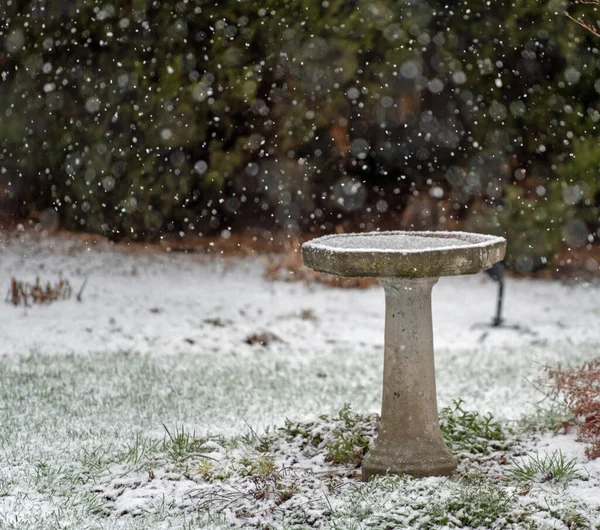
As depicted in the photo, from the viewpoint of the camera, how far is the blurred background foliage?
1032cm

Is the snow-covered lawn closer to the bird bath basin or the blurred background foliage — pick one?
the bird bath basin

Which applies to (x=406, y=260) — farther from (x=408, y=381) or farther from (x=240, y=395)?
(x=240, y=395)

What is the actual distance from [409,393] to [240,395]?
94.4 inches

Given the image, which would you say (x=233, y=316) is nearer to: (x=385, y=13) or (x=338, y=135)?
(x=338, y=135)

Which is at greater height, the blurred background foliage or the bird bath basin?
the blurred background foliage

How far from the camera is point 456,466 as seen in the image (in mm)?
4449

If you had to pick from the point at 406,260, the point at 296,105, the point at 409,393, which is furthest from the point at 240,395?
the point at 296,105

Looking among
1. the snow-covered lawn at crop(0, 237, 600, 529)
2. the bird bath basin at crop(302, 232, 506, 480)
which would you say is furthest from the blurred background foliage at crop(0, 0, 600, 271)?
the bird bath basin at crop(302, 232, 506, 480)

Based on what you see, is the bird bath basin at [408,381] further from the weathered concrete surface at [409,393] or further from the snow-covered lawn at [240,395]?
the snow-covered lawn at [240,395]

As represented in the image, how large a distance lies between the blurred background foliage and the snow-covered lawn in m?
1.16

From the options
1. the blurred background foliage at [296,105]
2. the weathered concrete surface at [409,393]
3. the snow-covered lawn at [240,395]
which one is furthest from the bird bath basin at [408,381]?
the blurred background foliage at [296,105]

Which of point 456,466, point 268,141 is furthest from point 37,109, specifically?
point 456,466

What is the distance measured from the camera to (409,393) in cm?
441

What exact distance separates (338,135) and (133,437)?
6.87 m
